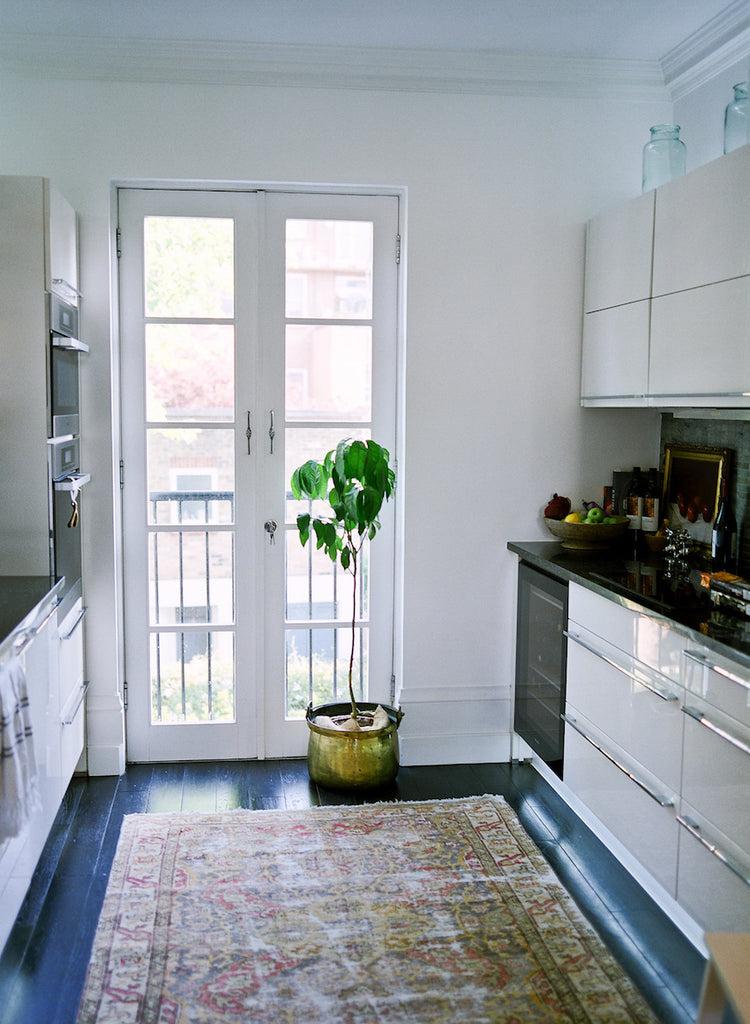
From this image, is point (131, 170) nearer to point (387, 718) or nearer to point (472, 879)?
point (387, 718)

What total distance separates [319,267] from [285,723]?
6.05ft

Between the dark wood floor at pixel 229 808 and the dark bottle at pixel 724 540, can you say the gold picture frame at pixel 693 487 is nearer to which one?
the dark bottle at pixel 724 540

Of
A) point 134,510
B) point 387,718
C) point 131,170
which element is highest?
point 131,170

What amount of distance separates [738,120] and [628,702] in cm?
182

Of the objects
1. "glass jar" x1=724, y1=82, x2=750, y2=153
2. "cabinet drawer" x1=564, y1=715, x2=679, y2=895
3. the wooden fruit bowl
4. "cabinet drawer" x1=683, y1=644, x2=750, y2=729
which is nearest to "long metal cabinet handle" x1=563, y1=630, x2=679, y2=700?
"cabinet drawer" x1=683, y1=644, x2=750, y2=729

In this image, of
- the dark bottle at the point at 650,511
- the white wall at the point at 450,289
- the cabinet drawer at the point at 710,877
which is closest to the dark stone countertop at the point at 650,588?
the dark bottle at the point at 650,511

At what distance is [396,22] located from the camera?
3201 mm

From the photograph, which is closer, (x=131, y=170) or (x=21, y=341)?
(x=21, y=341)

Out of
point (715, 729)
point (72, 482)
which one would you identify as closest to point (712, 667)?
point (715, 729)

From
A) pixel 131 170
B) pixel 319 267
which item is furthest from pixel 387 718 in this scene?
pixel 131 170

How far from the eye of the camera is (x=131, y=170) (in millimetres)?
3455

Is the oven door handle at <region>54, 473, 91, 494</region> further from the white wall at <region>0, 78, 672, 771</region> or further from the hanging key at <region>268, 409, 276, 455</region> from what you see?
the hanging key at <region>268, 409, 276, 455</region>

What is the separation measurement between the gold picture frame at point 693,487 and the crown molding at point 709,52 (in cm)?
135

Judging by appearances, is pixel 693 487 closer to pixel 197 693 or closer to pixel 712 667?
pixel 712 667
